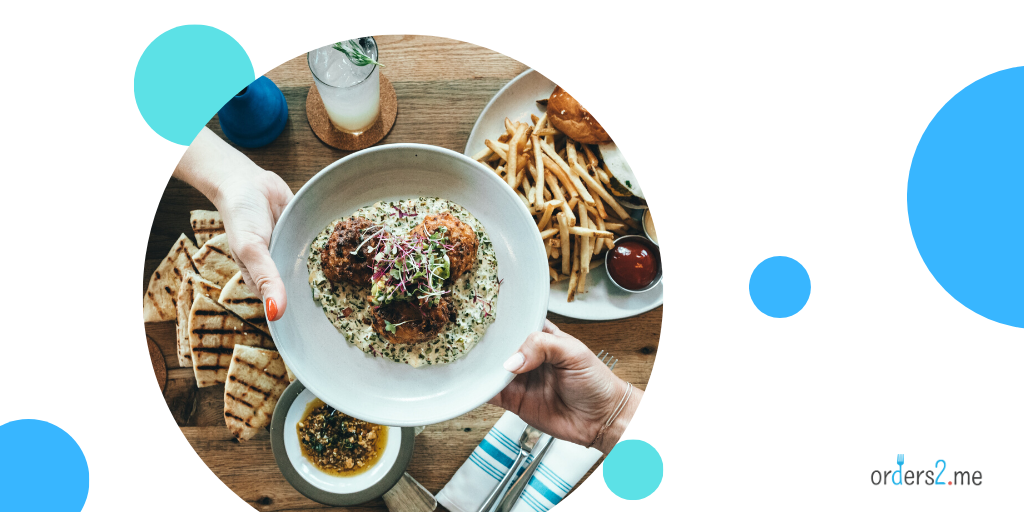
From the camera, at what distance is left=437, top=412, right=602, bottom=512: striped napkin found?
3410mm

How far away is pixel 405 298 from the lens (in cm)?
300

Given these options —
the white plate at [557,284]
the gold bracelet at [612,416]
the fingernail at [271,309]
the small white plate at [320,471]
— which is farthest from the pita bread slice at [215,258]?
the gold bracelet at [612,416]

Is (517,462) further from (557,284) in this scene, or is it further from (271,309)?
(271,309)

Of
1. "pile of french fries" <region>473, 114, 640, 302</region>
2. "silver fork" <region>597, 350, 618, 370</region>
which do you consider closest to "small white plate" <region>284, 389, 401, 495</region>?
"silver fork" <region>597, 350, 618, 370</region>

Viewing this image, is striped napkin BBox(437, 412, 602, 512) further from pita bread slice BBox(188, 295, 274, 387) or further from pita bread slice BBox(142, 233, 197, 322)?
pita bread slice BBox(142, 233, 197, 322)

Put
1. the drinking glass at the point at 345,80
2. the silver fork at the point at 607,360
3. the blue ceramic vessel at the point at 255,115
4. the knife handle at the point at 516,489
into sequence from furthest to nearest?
the silver fork at the point at 607,360 < the knife handle at the point at 516,489 < the blue ceramic vessel at the point at 255,115 < the drinking glass at the point at 345,80

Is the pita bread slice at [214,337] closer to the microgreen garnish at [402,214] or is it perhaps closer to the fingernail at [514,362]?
the microgreen garnish at [402,214]

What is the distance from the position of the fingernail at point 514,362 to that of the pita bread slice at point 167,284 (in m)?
2.16

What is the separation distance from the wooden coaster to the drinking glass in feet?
0.56

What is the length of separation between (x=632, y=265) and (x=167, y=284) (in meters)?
2.90

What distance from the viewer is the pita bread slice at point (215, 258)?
356cm

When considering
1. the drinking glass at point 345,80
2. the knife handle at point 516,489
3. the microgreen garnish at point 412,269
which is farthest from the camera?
the knife handle at point 516,489

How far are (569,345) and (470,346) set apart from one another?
56 centimetres

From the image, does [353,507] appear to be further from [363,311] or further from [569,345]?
[569,345]
